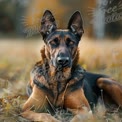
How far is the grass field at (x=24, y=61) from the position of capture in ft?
19.6

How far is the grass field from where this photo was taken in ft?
19.6

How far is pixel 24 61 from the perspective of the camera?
611 centimetres

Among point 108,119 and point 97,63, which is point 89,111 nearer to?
point 108,119

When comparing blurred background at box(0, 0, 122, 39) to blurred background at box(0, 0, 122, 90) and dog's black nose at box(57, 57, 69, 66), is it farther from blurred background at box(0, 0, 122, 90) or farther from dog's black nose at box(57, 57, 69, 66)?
dog's black nose at box(57, 57, 69, 66)

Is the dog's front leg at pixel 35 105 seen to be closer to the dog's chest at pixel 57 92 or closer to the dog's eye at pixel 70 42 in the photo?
the dog's chest at pixel 57 92

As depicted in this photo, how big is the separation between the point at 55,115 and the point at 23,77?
1.96 feet

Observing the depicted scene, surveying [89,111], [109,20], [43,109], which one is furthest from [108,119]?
[109,20]

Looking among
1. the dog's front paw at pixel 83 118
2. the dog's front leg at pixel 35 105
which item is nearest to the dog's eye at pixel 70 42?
the dog's front leg at pixel 35 105

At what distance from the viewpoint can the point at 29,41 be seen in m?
6.04

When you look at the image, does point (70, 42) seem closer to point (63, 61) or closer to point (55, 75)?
point (63, 61)

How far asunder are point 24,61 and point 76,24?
0.69m

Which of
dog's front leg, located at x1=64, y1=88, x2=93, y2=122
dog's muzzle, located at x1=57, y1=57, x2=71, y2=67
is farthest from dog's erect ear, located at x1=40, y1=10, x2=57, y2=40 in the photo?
dog's front leg, located at x1=64, y1=88, x2=93, y2=122

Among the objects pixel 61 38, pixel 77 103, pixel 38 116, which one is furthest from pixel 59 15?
pixel 38 116

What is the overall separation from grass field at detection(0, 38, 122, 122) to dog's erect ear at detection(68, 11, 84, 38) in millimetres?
170
